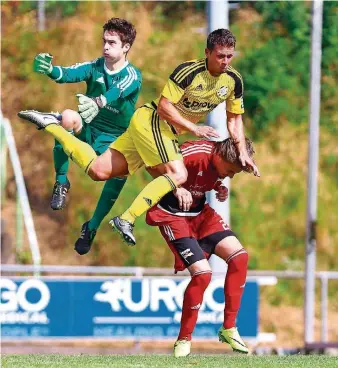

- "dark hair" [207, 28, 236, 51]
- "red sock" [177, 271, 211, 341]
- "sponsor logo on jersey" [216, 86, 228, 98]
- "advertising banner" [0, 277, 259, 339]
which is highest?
"dark hair" [207, 28, 236, 51]

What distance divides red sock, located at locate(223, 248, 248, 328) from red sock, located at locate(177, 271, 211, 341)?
223 mm

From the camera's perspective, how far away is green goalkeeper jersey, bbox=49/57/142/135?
1068 cm

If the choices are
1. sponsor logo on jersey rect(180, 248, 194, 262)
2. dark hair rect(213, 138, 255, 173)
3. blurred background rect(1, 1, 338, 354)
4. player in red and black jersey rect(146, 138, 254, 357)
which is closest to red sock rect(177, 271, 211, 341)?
player in red and black jersey rect(146, 138, 254, 357)

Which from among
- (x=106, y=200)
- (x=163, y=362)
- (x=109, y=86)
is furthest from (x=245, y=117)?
(x=163, y=362)

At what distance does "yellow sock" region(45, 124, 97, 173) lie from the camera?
10773 mm

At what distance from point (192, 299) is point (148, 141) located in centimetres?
134

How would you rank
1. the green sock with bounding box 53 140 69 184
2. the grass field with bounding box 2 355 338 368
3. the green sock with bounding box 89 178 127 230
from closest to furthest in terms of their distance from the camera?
1. the grass field with bounding box 2 355 338 368
2. the green sock with bounding box 53 140 69 184
3. the green sock with bounding box 89 178 127 230

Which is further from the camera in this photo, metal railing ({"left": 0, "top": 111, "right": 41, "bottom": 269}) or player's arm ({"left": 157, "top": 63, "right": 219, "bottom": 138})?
metal railing ({"left": 0, "top": 111, "right": 41, "bottom": 269})

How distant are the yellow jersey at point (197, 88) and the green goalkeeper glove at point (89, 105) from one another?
0.50 m

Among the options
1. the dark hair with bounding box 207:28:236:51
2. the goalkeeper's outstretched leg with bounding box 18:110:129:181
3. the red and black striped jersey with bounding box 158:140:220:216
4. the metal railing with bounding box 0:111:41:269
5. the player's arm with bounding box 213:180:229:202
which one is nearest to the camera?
the dark hair with bounding box 207:28:236:51

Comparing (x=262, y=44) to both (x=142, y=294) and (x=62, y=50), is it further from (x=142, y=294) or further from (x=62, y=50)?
(x=142, y=294)

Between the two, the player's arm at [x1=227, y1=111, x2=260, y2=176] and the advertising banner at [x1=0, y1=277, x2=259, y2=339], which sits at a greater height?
the player's arm at [x1=227, y1=111, x2=260, y2=176]

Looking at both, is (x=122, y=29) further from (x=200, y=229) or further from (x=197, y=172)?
(x=200, y=229)

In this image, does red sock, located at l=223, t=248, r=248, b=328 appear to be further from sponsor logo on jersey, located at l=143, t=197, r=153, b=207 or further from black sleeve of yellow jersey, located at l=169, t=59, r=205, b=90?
black sleeve of yellow jersey, located at l=169, t=59, r=205, b=90
